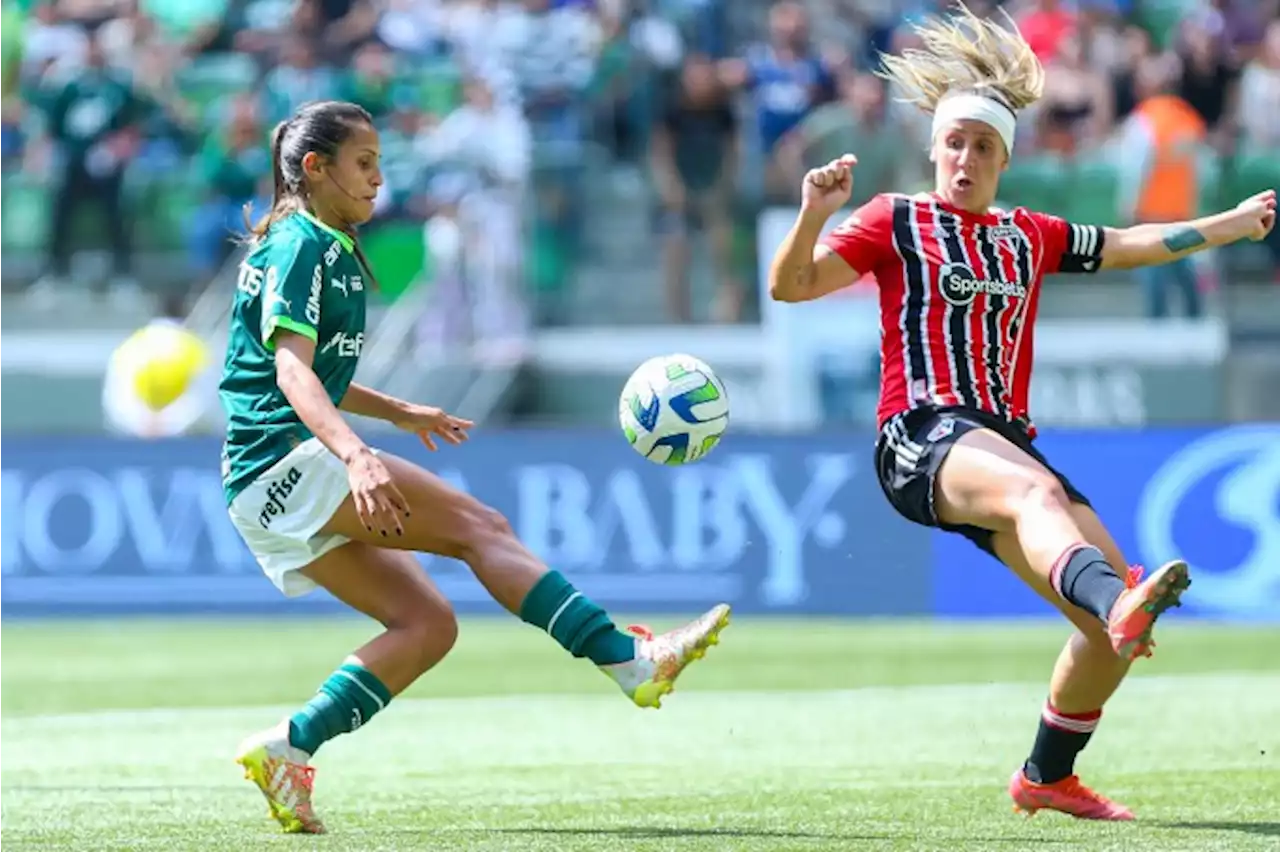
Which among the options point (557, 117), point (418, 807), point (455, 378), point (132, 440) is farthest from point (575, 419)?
point (418, 807)

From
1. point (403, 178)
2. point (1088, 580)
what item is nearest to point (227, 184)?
point (403, 178)

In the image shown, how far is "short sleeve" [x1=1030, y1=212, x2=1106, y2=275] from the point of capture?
7.43 m

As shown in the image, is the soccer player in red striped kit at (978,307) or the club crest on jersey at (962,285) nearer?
the soccer player in red striped kit at (978,307)

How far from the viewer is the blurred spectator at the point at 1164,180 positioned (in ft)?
53.9

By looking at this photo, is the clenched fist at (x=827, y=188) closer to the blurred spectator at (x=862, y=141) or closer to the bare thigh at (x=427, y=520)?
the bare thigh at (x=427, y=520)

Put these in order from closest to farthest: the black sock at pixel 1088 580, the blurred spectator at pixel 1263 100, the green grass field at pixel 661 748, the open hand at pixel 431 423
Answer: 1. the black sock at pixel 1088 580
2. the green grass field at pixel 661 748
3. the open hand at pixel 431 423
4. the blurred spectator at pixel 1263 100

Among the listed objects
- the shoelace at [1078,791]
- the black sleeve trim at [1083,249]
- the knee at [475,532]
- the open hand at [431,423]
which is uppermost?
the black sleeve trim at [1083,249]

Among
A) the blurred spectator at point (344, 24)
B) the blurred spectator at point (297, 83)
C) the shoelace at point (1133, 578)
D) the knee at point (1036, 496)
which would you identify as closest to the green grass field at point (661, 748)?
the shoelace at point (1133, 578)

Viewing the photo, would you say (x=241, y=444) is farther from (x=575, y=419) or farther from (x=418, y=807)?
(x=575, y=419)

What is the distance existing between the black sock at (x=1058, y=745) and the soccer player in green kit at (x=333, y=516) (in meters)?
1.08

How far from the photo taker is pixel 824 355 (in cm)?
1714

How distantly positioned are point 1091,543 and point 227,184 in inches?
544

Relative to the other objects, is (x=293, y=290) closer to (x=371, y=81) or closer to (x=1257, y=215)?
(x=1257, y=215)

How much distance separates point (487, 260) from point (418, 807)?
410 inches
